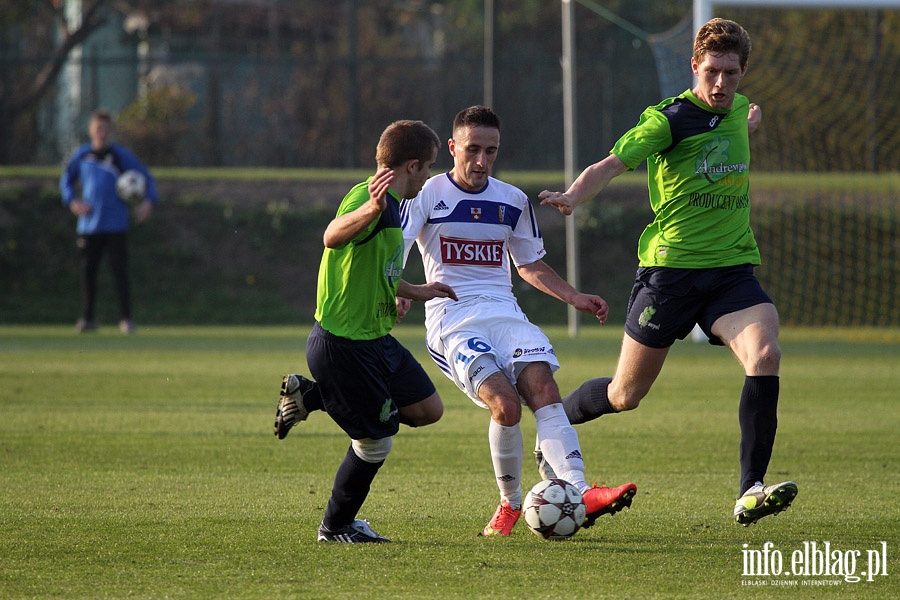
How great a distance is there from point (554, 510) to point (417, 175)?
1395 mm

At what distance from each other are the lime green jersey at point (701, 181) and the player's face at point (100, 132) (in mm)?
11391

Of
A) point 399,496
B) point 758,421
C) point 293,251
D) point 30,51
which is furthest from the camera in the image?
point 30,51

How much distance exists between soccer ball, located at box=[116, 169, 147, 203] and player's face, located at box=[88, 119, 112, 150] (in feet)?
1.62

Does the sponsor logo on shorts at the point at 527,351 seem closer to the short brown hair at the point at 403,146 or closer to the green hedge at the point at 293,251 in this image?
the short brown hair at the point at 403,146

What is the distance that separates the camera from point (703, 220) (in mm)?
5777

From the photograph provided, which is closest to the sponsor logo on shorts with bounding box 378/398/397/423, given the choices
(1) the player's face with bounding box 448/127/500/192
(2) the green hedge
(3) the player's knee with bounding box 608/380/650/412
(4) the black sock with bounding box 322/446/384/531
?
(4) the black sock with bounding box 322/446/384/531

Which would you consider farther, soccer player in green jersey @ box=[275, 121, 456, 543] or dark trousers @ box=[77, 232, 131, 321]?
dark trousers @ box=[77, 232, 131, 321]

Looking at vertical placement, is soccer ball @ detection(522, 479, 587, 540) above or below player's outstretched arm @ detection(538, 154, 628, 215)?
below

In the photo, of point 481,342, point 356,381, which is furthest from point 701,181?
point 356,381

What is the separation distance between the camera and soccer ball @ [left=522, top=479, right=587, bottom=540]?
5.00m

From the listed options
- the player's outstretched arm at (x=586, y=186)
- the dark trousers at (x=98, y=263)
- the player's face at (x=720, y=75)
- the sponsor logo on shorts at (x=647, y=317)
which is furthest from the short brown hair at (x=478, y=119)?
the dark trousers at (x=98, y=263)

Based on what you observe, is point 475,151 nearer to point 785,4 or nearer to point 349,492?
point 349,492

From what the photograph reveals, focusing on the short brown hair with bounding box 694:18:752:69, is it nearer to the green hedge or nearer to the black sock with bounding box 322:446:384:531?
the black sock with bounding box 322:446:384:531

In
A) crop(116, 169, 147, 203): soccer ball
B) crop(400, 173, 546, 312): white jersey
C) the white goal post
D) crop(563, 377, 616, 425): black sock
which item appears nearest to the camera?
crop(400, 173, 546, 312): white jersey
